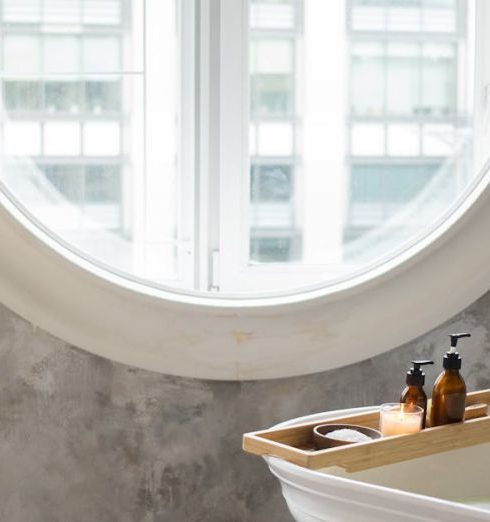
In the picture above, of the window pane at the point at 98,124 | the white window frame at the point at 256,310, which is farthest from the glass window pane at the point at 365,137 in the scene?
the white window frame at the point at 256,310

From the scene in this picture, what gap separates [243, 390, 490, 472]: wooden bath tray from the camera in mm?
1448

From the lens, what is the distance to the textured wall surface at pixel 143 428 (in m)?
1.93

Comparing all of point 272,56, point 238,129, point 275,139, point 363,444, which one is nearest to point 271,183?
point 275,139

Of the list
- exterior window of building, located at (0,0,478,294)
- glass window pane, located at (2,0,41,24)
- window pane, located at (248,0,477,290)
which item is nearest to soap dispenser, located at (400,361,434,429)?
exterior window of building, located at (0,0,478,294)

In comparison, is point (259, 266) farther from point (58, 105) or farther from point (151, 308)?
point (151, 308)

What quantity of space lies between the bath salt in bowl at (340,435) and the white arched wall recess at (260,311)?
33 cm

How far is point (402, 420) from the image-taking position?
1555mm

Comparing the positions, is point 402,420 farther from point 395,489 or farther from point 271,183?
point 271,183

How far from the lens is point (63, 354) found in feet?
6.28

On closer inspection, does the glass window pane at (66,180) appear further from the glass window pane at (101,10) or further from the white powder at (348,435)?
the white powder at (348,435)

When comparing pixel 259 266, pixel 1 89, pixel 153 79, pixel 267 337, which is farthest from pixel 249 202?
pixel 267 337

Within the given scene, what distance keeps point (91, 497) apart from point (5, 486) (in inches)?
6.2

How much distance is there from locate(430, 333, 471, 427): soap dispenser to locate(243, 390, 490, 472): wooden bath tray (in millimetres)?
18

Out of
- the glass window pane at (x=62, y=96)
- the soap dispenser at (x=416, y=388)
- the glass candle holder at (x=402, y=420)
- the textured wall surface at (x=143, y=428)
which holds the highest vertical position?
the glass window pane at (x=62, y=96)
